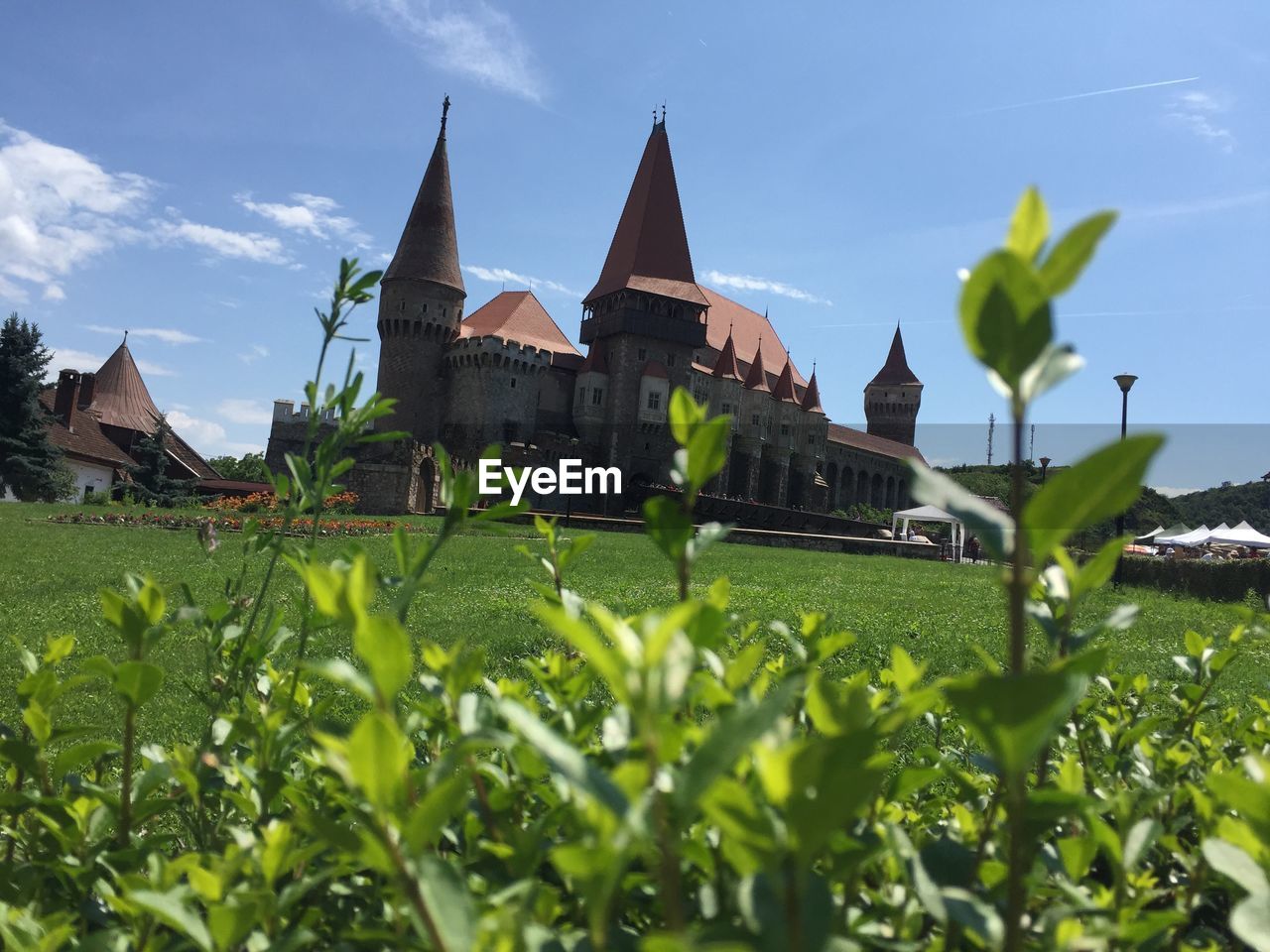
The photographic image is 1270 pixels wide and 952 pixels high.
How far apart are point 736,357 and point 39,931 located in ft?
159

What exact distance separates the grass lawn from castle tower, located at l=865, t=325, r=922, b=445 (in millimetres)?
51538

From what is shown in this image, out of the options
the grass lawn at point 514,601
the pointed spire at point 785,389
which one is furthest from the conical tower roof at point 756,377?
the grass lawn at point 514,601

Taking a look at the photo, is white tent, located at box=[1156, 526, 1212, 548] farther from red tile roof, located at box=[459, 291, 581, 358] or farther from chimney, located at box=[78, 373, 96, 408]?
chimney, located at box=[78, 373, 96, 408]

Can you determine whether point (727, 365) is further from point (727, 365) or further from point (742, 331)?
point (742, 331)

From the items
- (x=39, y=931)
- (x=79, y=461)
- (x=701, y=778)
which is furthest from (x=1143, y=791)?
(x=79, y=461)

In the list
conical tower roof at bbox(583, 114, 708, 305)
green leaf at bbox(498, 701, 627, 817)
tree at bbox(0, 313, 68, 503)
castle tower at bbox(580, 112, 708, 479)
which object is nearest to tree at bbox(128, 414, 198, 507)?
tree at bbox(0, 313, 68, 503)

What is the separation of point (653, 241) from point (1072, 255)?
44.1 metres

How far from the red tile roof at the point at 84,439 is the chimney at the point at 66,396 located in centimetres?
22

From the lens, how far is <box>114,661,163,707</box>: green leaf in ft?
2.79

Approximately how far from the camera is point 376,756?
1.57 feet

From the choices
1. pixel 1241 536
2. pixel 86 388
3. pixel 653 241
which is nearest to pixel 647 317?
pixel 653 241

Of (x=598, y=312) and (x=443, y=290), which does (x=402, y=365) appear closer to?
(x=443, y=290)

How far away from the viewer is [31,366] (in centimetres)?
2780

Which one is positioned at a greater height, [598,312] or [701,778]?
[598,312]
